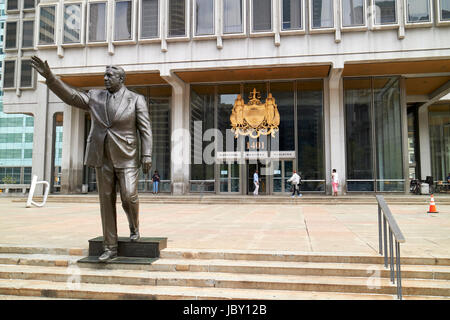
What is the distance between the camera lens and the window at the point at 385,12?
59.9 feet

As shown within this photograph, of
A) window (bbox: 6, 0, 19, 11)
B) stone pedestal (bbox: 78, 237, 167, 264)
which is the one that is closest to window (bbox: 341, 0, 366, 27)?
stone pedestal (bbox: 78, 237, 167, 264)

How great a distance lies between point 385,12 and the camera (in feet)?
60.3

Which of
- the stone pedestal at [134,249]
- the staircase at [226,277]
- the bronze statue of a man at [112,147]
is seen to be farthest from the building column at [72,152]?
the bronze statue of a man at [112,147]

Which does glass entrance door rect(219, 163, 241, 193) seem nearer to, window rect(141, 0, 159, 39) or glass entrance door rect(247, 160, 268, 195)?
glass entrance door rect(247, 160, 268, 195)

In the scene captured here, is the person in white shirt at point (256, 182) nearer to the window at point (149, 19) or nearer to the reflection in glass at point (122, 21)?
the window at point (149, 19)

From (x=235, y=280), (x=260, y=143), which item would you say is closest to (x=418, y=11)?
(x=260, y=143)

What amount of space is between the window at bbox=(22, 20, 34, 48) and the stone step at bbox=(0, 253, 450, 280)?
83.9 feet

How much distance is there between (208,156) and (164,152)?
2.94m

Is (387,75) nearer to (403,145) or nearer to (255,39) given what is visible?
(403,145)

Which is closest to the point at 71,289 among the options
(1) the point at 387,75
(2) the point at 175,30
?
(2) the point at 175,30

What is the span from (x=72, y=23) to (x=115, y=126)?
19881 millimetres

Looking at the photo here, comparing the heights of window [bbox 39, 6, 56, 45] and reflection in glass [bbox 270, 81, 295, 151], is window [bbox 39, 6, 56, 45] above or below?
above

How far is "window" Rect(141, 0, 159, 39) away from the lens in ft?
66.7

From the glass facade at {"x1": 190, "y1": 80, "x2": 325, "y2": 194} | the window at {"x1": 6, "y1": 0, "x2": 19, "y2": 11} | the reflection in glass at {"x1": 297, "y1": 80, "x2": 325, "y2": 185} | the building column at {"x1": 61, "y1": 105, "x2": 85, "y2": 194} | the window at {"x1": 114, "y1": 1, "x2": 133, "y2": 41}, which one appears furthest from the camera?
the window at {"x1": 6, "y1": 0, "x2": 19, "y2": 11}
